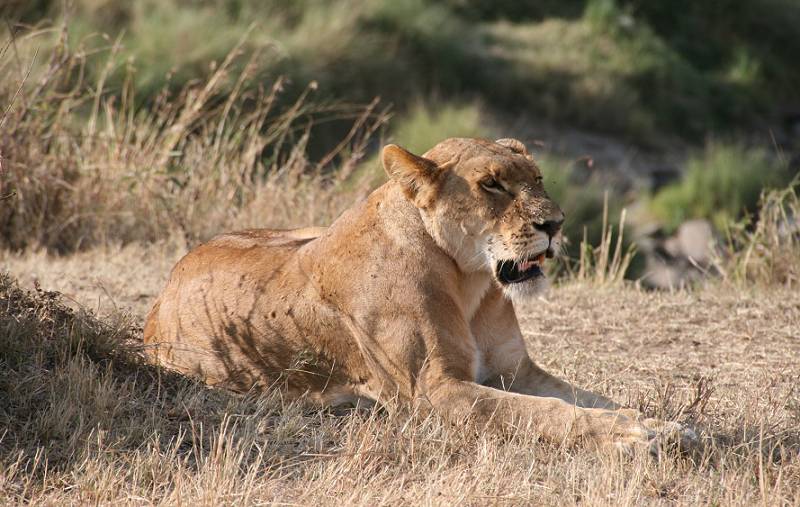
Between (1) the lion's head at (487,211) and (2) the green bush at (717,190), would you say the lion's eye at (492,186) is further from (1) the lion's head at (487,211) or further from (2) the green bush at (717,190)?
(2) the green bush at (717,190)

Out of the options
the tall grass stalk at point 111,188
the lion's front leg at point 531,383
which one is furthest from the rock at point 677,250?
the lion's front leg at point 531,383

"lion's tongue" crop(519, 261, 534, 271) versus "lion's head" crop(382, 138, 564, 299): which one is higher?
"lion's head" crop(382, 138, 564, 299)

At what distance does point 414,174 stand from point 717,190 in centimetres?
1185

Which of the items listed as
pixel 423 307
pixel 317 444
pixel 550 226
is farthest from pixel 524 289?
pixel 317 444

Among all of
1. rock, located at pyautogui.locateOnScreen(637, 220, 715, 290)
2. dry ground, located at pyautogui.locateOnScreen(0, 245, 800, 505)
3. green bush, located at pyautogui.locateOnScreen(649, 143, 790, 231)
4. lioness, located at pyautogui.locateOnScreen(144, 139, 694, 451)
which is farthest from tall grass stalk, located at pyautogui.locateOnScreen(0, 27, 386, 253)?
green bush, located at pyautogui.locateOnScreen(649, 143, 790, 231)

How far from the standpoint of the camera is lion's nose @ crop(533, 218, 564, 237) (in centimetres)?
413

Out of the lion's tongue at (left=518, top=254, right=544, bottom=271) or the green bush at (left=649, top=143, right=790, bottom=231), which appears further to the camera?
the green bush at (left=649, top=143, right=790, bottom=231)

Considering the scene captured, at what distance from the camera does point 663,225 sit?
15.0 metres

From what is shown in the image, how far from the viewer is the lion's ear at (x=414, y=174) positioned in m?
4.18

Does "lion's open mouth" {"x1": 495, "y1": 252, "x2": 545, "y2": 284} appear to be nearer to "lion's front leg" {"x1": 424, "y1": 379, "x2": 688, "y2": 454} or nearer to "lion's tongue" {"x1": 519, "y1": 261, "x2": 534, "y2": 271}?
"lion's tongue" {"x1": 519, "y1": 261, "x2": 534, "y2": 271}

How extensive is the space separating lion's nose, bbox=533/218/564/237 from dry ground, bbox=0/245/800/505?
0.69m

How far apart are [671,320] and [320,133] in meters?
8.53

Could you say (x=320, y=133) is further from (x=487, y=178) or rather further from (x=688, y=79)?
(x=487, y=178)

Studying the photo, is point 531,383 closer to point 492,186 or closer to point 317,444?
point 492,186
